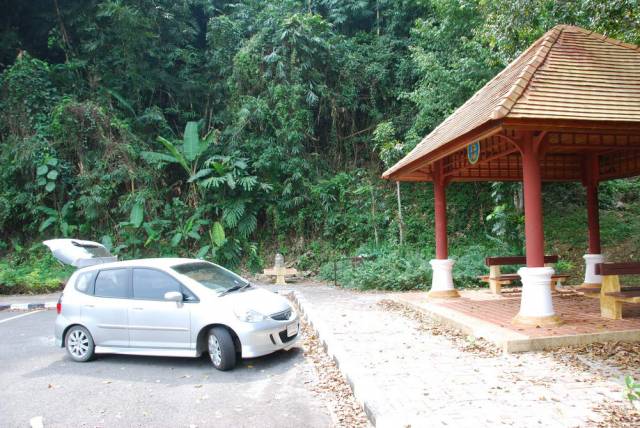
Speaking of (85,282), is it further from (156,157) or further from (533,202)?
(156,157)

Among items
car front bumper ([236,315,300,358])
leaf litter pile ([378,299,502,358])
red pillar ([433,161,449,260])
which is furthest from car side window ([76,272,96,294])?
red pillar ([433,161,449,260])

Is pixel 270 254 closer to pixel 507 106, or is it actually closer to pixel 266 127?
pixel 266 127

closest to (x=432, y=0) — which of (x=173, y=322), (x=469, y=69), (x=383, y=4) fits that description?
(x=469, y=69)

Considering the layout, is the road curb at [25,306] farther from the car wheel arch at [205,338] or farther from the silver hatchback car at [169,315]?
the car wheel arch at [205,338]

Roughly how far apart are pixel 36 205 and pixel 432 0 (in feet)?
52.4

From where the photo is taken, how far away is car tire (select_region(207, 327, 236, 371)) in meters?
6.22

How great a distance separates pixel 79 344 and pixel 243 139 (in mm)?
12002

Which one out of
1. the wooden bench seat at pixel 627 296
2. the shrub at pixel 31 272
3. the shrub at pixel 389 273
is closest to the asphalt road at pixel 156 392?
the wooden bench seat at pixel 627 296

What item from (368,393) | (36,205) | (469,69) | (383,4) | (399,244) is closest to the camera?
(368,393)

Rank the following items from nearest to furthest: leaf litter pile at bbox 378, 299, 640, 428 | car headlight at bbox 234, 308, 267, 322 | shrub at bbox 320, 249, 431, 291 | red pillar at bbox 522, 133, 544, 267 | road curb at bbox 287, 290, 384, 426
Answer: leaf litter pile at bbox 378, 299, 640, 428 < road curb at bbox 287, 290, 384, 426 < car headlight at bbox 234, 308, 267, 322 < red pillar at bbox 522, 133, 544, 267 < shrub at bbox 320, 249, 431, 291

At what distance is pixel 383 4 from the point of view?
20.0 m

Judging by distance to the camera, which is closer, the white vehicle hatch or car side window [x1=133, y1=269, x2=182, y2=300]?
car side window [x1=133, y1=269, x2=182, y2=300]

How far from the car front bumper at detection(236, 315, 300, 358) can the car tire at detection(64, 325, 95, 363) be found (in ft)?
8.19

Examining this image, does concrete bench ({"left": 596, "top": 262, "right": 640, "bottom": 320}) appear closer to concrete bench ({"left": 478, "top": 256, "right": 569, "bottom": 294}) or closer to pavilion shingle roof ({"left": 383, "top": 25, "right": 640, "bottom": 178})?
pavilion shingle roof ({"left": 383, "top": 25, "right": 640, "bottom": 178})
